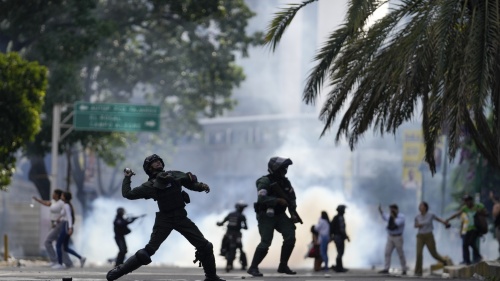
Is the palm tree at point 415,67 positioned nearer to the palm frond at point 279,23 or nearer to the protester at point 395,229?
the palm frond at point 279,23

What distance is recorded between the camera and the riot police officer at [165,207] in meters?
17.6

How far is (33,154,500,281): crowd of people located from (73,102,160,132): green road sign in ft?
50.7

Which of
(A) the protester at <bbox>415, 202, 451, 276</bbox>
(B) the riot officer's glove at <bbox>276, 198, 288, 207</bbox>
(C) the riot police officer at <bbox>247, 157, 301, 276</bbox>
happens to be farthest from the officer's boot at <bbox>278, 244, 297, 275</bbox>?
(A) the protester at <bbox>415, 202, 451, 276</bbox>

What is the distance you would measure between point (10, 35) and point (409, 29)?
26501mm

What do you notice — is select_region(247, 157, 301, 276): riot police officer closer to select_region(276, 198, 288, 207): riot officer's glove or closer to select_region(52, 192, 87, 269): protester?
select_region(276, 198, 288, 207): riot officer's glove

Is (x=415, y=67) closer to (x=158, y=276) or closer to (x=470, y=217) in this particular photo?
(x=158, y=276)

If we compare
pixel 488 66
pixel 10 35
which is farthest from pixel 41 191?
pixel 488 66

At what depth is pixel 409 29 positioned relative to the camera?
80.1ft

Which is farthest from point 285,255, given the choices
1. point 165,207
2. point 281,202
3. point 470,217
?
point 470,217

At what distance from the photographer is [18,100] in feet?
128

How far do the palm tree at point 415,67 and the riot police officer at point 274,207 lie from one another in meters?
2.45

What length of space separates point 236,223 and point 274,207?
10.9 meters

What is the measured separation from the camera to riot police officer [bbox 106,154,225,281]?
17578mm

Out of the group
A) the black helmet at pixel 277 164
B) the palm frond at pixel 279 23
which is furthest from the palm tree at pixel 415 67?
the black helmet at pixel 277 164
